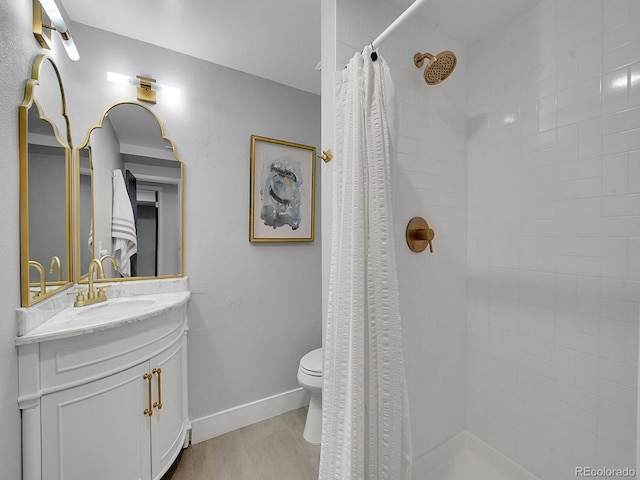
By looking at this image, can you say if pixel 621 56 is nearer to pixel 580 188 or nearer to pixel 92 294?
pixel 580 188

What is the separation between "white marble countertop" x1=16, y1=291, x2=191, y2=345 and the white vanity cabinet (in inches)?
1.1

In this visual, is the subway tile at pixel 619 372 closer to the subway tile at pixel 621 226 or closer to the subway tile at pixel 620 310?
the subway tile at pixel 620 310

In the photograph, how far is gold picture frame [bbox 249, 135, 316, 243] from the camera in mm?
1987

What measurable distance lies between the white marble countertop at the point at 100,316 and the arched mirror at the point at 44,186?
118 mm

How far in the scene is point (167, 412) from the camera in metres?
1.41

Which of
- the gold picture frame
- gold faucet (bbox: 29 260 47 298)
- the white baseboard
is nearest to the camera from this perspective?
gold faucet (bbox: 29 260 47 298)

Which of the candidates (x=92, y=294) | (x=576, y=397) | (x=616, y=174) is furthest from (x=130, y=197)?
(x=576, y=397)

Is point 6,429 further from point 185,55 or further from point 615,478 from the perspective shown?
point 615,478

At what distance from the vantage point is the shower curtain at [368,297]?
35.2 inches

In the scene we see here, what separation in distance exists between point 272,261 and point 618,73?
2.04 metres

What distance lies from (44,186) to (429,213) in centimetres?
182

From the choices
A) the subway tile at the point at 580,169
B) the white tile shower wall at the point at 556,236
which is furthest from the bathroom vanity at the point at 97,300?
the subway tile at the point at 580,169

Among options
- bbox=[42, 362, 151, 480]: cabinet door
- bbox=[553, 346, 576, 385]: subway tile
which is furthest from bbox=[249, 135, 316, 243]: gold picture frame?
bbox=[553, 346, 576, 385]: subway tile

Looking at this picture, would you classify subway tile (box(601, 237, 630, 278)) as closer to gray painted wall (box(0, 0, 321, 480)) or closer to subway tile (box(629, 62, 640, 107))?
subway tile (box(629, 62, 640, 107))
